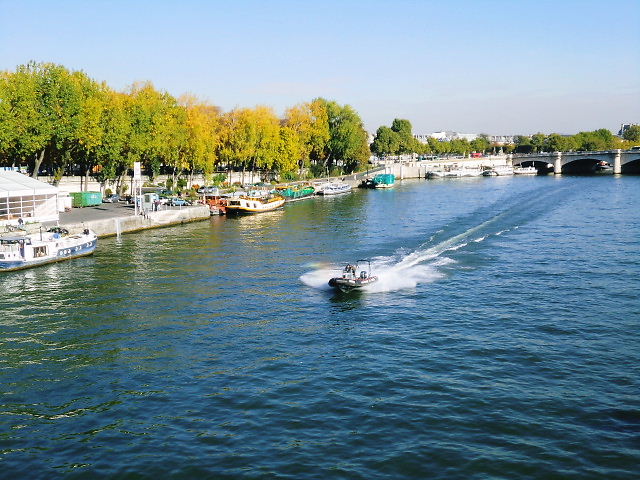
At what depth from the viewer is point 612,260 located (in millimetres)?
56500

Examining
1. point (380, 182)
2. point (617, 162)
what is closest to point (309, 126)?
point (380, 182)

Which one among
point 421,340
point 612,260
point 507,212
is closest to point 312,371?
point 421,340

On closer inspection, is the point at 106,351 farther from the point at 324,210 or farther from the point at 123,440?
the point at 324,210

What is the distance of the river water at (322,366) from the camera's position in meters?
23.7

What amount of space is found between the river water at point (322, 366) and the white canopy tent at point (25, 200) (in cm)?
1156

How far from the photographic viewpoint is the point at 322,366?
3216 centimetres

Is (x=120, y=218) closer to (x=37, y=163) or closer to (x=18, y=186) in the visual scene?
(x=18, y=186)

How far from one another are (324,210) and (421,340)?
67580 millimetres

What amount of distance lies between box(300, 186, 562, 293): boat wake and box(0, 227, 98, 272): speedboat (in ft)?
70.6

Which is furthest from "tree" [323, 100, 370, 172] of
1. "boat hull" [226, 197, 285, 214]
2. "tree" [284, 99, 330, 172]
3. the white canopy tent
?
the white canopy tent

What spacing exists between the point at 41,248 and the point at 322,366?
33.8 meters

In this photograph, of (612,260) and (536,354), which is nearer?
(536,354)

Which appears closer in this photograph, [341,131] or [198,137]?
[198,137]

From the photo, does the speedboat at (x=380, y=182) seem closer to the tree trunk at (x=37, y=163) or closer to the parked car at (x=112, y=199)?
the parked car at (x=112, y=199)
